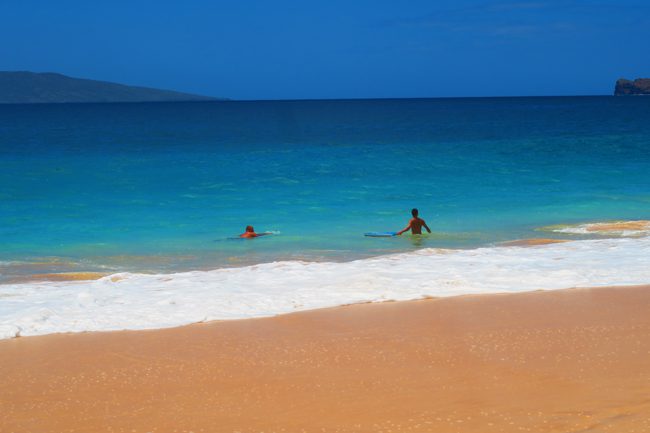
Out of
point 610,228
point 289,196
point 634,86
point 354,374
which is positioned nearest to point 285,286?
point 354,374

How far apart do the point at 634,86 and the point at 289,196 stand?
615ft

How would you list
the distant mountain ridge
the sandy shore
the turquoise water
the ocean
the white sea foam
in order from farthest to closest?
1. the distant mountain ridge
2. the turquoise water
3. the ocean
4. the white sea foam
5. the sandy shore

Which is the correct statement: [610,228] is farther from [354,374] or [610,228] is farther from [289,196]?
[354,374]

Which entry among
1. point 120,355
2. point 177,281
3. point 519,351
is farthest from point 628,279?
point 120,355

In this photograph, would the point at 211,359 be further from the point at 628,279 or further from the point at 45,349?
the point at 628,279

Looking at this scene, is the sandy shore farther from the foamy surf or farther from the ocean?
the foamy surf

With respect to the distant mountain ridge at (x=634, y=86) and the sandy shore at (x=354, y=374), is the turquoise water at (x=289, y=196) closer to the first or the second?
the sandy shore at (x=354, y=374)

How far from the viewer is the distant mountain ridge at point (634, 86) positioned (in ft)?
627

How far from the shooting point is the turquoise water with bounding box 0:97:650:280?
1504cm

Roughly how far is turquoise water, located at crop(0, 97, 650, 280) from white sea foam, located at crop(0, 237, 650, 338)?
2.68 m

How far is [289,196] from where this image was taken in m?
23.3

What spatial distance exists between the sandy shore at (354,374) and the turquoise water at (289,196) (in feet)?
18.0

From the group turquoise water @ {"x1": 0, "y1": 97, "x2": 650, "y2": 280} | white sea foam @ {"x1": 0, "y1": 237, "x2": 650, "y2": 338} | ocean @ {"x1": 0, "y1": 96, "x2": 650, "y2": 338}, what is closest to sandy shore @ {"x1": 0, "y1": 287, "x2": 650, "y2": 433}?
white sea foam @ {"x1": 0, "y1": 237, "x2": 650, "y2": 338}

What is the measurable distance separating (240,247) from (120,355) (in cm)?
777
